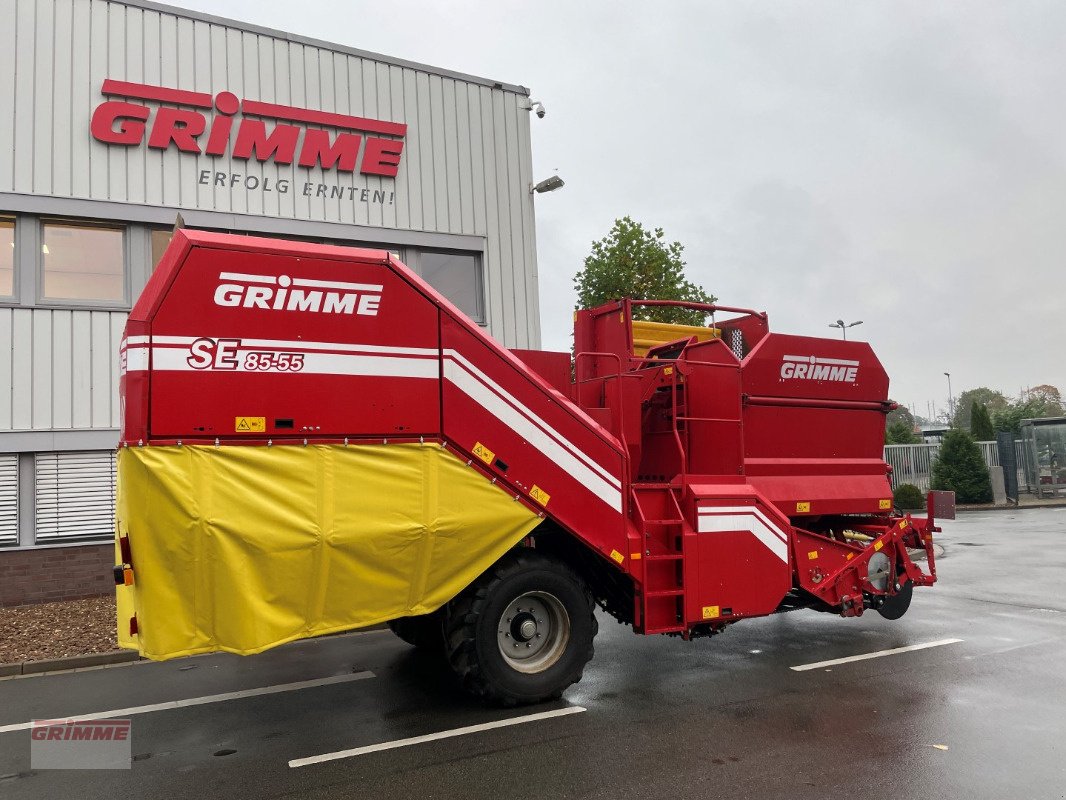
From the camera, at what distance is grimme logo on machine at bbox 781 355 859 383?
7141mm

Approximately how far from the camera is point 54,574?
9977 mm

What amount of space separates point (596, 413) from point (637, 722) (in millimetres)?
2358

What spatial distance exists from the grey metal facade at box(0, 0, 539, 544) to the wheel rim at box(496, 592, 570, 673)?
739cm

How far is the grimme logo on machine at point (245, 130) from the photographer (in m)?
10.7

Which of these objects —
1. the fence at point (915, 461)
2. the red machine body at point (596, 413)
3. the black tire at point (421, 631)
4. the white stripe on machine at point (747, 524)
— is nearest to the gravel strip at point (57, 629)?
the black tire at point (421, 631)

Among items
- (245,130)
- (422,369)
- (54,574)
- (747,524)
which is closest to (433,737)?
(422,369)

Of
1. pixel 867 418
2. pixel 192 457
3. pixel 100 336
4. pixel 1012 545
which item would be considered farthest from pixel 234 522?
pixel 1012 545

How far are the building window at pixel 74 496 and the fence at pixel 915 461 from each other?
24.6 meters

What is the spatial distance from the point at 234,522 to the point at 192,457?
455 millimetres

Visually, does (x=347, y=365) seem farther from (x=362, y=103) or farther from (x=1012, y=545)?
(x=1012, y=545)

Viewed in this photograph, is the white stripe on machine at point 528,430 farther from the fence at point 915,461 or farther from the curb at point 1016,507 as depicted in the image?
the fence at point 915,461

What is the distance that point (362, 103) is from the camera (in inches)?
489

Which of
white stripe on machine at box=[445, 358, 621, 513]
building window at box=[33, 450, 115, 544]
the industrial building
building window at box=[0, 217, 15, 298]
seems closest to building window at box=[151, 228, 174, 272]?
the industrial building

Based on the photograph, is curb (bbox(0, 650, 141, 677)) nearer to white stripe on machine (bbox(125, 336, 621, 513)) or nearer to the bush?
white stripe on machine (bbox(125, 336, 621, 513))
